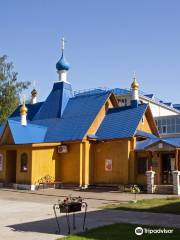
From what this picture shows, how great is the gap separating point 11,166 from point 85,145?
620 cm

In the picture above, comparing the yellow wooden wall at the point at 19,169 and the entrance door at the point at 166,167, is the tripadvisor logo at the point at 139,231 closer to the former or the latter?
the entrance door at the point at 166,167

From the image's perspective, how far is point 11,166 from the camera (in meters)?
31.0

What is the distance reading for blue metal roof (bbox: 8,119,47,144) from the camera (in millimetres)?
29469

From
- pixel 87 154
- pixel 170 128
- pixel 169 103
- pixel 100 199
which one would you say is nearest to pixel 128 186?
pixel 87 154

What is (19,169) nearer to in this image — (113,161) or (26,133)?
(26,133)

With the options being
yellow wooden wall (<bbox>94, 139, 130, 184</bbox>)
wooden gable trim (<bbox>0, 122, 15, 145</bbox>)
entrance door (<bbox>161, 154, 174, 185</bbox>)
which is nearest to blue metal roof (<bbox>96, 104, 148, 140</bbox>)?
yellow wooden wall (<bbox>94, 139, 130, 184</bbox>)

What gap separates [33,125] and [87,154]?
520 cm

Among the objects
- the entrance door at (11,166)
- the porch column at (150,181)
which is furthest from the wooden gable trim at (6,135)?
the porch column at (150,181)

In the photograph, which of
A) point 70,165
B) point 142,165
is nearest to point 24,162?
point 70,165

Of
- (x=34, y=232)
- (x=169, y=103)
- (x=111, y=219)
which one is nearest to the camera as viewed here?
(x=34, y=232)

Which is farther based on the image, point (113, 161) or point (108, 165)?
point (108, 165)

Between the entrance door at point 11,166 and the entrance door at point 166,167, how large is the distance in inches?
445

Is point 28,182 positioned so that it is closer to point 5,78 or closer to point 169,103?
point 5,78

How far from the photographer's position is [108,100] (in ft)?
102
